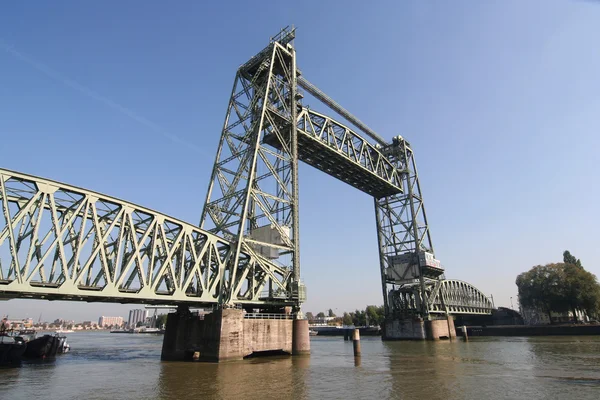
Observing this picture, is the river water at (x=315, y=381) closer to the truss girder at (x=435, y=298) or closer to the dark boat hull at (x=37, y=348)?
the dark boat hull at (x=37, y=348)

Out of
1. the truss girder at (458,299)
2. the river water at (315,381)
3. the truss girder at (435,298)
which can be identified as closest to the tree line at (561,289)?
the truss girder at (458,299)

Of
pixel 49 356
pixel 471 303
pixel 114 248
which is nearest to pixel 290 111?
pixel 114 248

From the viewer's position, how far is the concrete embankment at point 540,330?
6241 centimetres

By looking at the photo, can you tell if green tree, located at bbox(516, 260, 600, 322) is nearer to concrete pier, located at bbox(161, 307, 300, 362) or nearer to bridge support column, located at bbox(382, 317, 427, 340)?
bridge support column, located at bbox(382, 317, 427, 340)

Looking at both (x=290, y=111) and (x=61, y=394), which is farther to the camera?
(x=290, y=111)

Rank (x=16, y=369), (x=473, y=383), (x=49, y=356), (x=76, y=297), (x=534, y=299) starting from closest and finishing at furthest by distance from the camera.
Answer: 1. (x=473, y=383)
2. (x=76, y=297)
3. (x=16, y=369)
4. (x=49, y=356)
5. (x=534, y=299)

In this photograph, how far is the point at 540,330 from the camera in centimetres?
6862

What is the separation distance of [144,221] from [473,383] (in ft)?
74.8

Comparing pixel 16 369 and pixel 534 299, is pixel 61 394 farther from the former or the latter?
pixel 534 299

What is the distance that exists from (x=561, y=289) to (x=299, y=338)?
65.2 metres

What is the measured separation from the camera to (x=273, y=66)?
1651 inches

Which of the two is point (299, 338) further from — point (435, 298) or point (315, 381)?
point (435, 298)

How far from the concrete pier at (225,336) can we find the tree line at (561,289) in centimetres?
6424

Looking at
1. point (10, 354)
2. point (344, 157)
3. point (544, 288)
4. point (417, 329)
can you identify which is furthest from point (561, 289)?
point (10, 354)
